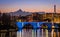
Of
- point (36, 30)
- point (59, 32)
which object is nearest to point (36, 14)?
point (36, 30)

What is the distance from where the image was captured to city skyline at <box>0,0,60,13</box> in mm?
2279

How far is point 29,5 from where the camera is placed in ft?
7.53

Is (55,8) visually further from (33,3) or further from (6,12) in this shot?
(6,12)

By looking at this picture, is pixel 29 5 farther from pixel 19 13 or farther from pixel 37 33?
pixel 37 33

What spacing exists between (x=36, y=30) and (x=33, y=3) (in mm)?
414

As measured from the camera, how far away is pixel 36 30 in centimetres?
228

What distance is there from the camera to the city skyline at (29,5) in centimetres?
228

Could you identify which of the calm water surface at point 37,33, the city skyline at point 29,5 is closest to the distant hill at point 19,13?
the city skyline at point 29,5

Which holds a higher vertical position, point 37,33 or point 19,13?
point 19,13

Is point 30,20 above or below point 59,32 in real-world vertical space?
above

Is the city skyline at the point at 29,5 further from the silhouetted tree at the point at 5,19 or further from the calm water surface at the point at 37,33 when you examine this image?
the calm water surface at the point at 37,33

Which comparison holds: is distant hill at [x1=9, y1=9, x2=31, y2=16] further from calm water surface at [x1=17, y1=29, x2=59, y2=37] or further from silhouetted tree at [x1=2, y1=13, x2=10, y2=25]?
calm water surface at [x1=17, y1=29, x2=59, y2=37]

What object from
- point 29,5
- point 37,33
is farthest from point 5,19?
point 37,33

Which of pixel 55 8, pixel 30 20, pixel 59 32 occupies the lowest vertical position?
pixel 59 32
